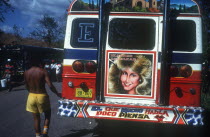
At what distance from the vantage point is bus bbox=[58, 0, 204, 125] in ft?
15.6

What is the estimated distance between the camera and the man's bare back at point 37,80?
16.2 feet

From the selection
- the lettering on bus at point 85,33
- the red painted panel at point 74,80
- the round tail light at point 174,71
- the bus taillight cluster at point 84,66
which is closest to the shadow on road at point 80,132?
the red painted panel at point 74,80

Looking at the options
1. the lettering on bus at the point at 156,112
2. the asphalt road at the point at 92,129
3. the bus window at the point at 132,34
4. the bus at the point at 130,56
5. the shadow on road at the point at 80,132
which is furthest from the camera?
the asphalt road at the point at 92,129

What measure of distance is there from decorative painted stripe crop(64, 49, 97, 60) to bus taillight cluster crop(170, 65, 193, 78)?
4.88 feet

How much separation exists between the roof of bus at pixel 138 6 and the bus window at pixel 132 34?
0.81ft

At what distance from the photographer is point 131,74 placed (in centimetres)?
508

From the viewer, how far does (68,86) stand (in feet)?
16.7

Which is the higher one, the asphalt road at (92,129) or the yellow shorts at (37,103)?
the yellow shorts at (37,103)

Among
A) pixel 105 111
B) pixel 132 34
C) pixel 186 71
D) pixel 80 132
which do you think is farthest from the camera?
pixel 80 132

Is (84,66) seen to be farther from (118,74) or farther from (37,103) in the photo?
(37,103)

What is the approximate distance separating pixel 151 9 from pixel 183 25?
2.37 feet

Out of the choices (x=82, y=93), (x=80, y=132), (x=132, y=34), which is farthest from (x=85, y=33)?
(x=80, y=132)

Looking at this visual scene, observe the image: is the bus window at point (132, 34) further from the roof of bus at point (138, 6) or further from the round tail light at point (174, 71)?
the round tail light at point (174, 71)

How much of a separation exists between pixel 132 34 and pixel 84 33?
96 cm
